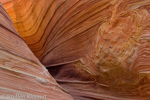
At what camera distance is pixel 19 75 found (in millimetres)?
628

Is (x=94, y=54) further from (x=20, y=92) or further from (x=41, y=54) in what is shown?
(x=41, y=54)

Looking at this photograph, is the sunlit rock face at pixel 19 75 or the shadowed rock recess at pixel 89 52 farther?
the shadowed rock recess at pixel 89 52

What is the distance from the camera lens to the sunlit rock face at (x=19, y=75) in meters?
0.56

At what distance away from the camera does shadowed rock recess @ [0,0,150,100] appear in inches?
27.5

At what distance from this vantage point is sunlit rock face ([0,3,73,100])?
0.56 metres

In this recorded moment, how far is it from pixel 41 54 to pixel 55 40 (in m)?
0.35

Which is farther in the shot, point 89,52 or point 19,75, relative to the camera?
point 89,52

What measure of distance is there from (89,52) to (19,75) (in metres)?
0.60

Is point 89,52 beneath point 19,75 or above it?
above

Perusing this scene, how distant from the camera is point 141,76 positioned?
938 mm

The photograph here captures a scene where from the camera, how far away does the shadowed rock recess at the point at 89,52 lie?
700mm

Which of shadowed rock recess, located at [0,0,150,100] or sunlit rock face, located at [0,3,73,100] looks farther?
shadowed rock recess, located at [0,0,150,100]

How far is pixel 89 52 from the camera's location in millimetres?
1104

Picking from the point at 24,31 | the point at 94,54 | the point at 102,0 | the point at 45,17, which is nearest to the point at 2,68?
the point at 94,54
